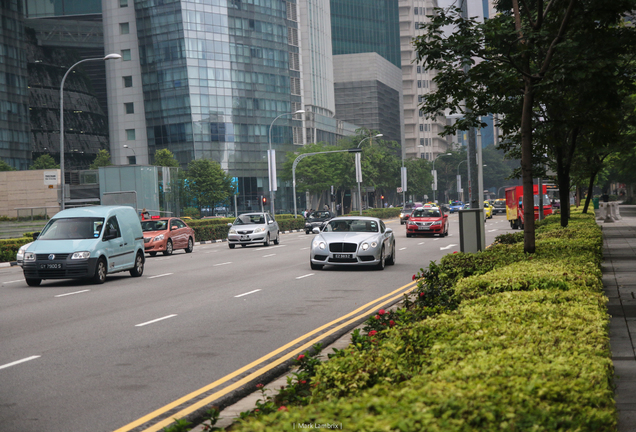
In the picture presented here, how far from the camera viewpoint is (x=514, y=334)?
5.10 m

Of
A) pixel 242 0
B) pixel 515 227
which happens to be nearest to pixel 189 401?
pixel 515 227

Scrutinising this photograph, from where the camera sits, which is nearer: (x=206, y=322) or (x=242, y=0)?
(x=206, y=322)

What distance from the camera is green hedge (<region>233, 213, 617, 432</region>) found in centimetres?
322

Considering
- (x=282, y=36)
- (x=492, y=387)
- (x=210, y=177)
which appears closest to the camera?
(x=492, y=387)

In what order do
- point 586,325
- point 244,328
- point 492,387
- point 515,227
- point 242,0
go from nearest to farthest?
point 492,387
point 586,325
point 244,328
point 515,227
point 242,0

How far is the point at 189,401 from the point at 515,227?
4233 cm

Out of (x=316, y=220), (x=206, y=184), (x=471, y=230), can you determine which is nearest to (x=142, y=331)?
(x=471, y=230)

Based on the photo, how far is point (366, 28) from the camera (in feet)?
513

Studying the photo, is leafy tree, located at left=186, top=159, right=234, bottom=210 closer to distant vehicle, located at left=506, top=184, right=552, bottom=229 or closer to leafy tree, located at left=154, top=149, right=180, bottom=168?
leafy tree, located at left=154, top=149, right=180, bottom=168

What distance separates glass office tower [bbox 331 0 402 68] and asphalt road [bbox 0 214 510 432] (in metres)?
135

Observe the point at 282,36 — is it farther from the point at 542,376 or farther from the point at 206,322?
the point at 542,376

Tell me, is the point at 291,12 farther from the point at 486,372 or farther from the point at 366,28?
the point at 486,372

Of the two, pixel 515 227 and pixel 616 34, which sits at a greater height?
pixel 616 34

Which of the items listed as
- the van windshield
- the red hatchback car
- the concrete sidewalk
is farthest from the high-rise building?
→ the concrete sidewalk
